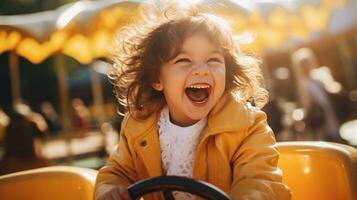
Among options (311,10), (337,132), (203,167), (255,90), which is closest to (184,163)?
(203,167)

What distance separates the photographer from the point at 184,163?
177 centimetres

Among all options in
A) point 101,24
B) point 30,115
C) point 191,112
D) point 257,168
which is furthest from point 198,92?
point 101,24

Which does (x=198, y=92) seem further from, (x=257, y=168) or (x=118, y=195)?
(x=118, y=195)

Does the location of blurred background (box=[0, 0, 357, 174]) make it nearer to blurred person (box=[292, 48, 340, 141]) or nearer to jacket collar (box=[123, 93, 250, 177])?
blurred person (box=[292, 48, 340, 141])

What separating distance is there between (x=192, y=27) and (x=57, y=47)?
583cm

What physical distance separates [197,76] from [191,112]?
0.37 feet

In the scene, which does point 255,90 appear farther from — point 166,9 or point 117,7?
point 117,7

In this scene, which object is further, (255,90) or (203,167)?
(255,90)

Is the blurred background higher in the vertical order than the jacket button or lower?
lower

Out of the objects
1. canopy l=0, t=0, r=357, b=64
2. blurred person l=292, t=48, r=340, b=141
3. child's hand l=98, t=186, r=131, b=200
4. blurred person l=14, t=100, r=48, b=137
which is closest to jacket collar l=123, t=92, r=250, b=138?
child's hand l=98, t=186, r=131, b=200

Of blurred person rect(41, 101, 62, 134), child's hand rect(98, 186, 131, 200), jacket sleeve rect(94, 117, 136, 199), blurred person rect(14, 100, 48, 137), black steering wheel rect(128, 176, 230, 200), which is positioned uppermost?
black steering wheel rect(128, 176, 230, 200)

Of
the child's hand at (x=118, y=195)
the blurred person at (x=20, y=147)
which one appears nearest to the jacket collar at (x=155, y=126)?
the child's hand at (x=118, y=195)

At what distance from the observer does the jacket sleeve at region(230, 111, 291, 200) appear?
152 centimetres

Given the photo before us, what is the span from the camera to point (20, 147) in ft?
13.4
